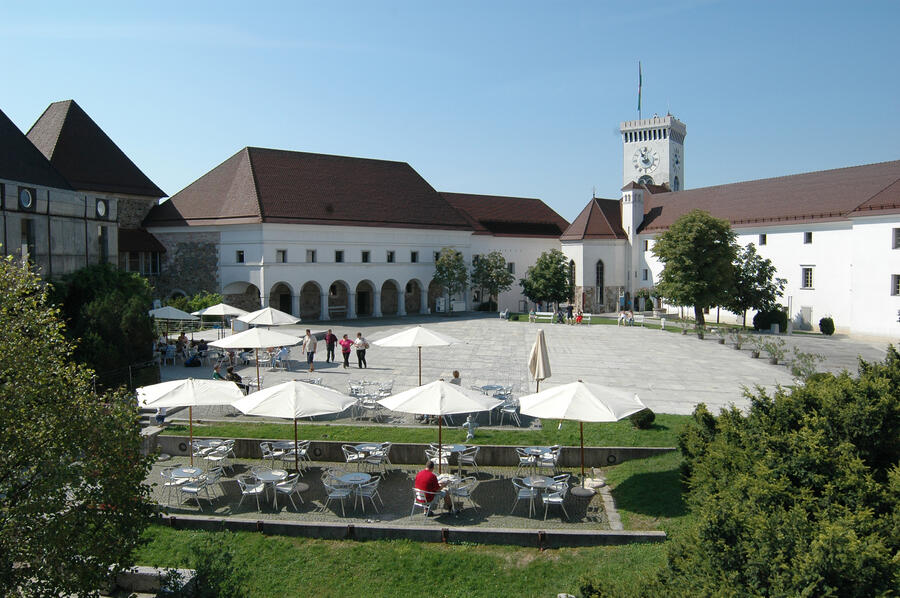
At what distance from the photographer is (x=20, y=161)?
2498 centimetres

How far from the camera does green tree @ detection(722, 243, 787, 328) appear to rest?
43.4 metres

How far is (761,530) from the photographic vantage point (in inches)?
250

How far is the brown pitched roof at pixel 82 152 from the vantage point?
4178 cm

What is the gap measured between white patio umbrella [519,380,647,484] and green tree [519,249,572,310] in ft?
138

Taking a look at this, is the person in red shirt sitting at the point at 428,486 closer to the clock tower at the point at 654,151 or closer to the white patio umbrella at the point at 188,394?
the white patio umbrella at the point at 188,394

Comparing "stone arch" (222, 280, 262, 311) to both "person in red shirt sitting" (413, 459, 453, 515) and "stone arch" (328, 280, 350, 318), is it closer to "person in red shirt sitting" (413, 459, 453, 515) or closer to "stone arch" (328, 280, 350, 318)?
"stone arch" (328, 280, 350, 318)

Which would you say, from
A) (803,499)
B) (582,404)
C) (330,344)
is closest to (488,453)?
(582,404)

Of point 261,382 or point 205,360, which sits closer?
point 261,382

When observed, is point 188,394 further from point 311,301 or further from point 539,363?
point 311,301

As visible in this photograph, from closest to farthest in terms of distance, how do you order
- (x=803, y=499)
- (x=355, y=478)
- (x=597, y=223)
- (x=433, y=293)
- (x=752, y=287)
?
(x=803, y=499) < (x=355, y=478) < (x=752, y=287) < (x=433, y=293) < (x=597, y=223)

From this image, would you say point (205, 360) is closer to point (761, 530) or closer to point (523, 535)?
point (523, 535)

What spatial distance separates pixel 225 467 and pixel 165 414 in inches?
161

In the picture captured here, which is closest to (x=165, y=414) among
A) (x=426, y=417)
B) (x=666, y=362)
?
(x=426, y=417)

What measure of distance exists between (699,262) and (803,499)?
120 ft
